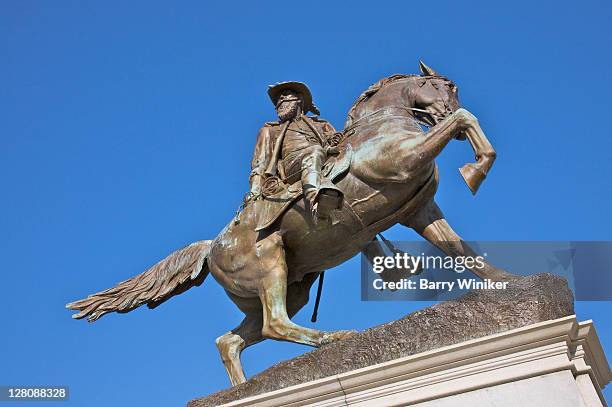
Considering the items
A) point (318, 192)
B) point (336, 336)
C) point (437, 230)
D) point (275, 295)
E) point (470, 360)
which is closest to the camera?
point (470, 360)

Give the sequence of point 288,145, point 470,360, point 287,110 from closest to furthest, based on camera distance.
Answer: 1. point 470,360
2. point 288,145
3. point 287,110

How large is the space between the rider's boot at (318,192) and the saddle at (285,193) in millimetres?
131

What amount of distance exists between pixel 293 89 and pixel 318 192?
2.04 meters

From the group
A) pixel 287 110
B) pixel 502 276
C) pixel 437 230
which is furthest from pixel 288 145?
pixel 502 276

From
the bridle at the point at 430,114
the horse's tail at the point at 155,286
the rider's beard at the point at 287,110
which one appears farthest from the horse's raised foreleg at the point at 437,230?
the horse's tail at the point at 155,286

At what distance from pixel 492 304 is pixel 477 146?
1.70 meters

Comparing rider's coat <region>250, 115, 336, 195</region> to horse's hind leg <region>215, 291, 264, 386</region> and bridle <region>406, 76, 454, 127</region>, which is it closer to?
bridle <region>406, 76, 454, 127</region>

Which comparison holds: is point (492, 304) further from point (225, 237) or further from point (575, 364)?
point (225, 237)

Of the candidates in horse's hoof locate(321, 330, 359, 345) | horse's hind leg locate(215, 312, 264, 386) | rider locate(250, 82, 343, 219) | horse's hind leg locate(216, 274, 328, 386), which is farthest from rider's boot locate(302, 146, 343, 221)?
horse's hind leg locate(215, 312, 264, 386)

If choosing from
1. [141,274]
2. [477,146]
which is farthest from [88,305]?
[477,146]

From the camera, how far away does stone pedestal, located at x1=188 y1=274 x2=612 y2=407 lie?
504 centimetres

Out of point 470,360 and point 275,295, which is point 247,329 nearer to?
point 275,295

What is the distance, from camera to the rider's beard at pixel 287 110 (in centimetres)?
835

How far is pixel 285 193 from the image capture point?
24.5ft
